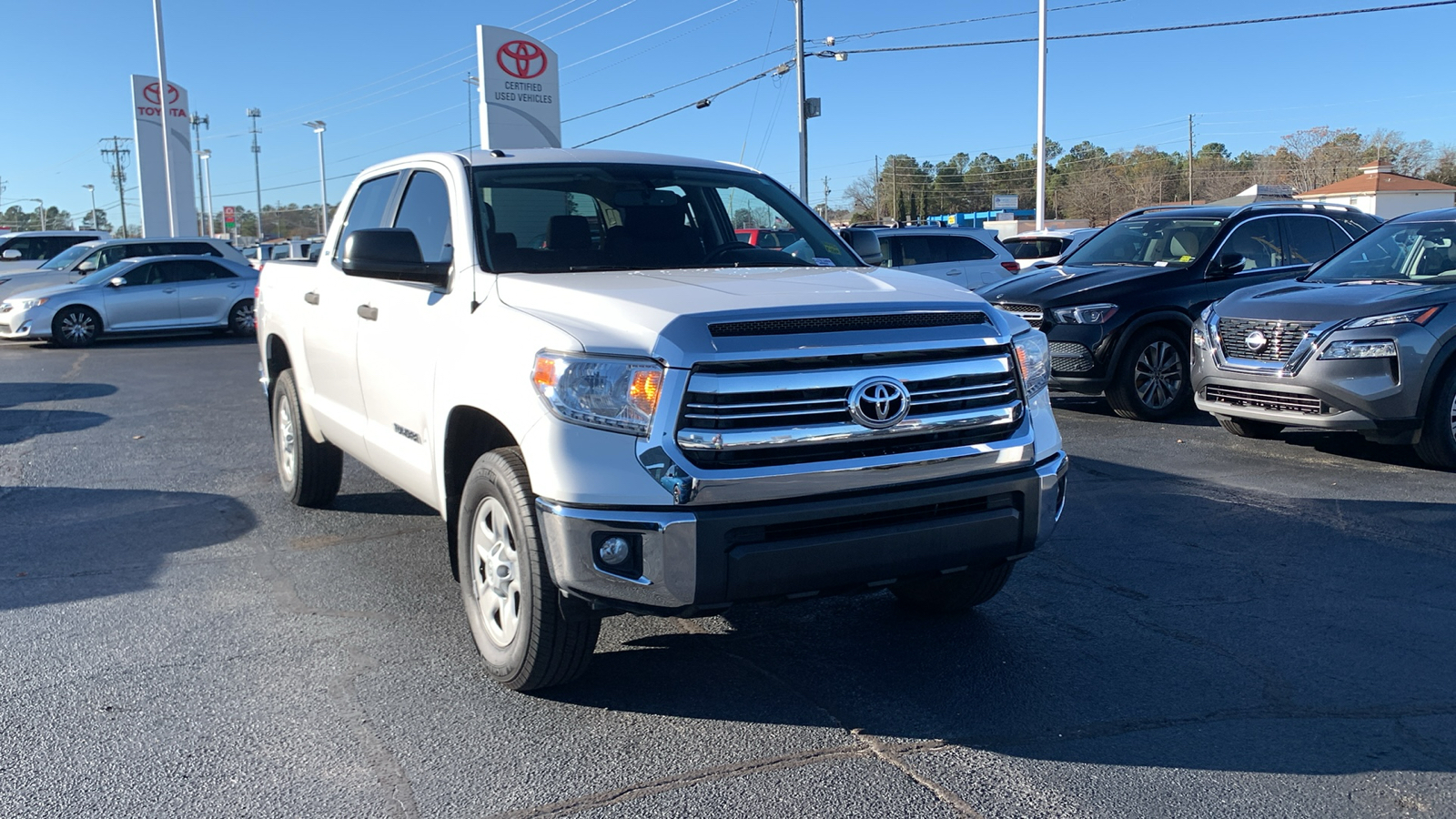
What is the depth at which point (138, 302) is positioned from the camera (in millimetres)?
19047

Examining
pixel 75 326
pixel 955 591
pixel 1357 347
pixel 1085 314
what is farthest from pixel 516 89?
pixel 955 591

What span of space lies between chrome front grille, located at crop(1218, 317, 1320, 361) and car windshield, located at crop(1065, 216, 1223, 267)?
2.10 metres

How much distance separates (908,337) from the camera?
366 centimetres

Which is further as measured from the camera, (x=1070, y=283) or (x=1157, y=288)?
(x=1070, y=283)

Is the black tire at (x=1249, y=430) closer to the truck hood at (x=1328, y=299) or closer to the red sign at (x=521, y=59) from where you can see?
the truck hood at (x=1328, y=299)

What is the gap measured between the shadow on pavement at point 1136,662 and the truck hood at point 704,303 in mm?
1225

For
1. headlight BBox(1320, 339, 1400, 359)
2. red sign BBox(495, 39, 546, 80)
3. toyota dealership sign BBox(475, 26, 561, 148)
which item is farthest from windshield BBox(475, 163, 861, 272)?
red sign BBox(495, 39, 546, 80)

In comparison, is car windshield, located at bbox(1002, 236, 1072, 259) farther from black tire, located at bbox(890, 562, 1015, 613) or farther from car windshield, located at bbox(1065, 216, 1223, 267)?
black tire, located at bbox(890, 562, 1015, 613)

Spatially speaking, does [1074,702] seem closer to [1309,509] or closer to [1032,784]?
[1032,784]

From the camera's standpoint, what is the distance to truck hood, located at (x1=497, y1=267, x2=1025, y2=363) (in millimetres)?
3439

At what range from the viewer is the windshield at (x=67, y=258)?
21419mm

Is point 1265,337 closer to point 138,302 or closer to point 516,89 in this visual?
point 138,302

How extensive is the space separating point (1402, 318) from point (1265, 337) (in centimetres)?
84

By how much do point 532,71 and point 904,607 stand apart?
22.8m
